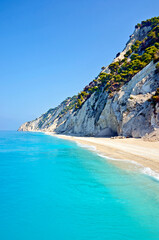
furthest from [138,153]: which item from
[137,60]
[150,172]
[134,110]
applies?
[137,60]

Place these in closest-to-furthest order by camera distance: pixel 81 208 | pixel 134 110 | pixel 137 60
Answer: pixel 81 208 → pixel 134 110 → pixel 137 60

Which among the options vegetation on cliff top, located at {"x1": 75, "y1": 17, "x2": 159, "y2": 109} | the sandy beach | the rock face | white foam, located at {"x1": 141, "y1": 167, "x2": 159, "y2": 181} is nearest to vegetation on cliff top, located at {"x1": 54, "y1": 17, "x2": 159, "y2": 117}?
vegetation on cliff top, located at {"x1": 75, "y1": 17, "x2": 159, "y2": 109}

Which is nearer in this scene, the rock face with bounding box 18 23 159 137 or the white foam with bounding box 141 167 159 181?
the white foam with bounding box 141 167 159 181

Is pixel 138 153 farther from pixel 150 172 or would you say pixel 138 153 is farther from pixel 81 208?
pixel 81 208

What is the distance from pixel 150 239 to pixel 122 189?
352 cm

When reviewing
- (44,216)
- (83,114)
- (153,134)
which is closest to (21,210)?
(44,216)

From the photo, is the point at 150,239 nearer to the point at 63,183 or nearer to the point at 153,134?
the point at 63,183

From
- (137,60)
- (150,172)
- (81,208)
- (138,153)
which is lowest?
(81,208)

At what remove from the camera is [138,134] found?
26422mm

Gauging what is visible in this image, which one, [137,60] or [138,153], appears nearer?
[138,153]

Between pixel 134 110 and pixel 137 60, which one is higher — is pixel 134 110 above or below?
below

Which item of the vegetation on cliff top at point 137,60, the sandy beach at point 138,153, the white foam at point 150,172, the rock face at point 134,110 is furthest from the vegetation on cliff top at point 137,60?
the white foam at point 150,172

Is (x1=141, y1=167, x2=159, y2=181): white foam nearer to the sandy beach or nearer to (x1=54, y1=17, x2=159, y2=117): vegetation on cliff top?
the sandy beach

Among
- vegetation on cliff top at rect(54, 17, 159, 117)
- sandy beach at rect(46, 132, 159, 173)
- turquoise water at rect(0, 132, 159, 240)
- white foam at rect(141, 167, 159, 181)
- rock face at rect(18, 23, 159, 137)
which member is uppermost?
vegetation on cliff top at rect(54, 17, 159, 117)
